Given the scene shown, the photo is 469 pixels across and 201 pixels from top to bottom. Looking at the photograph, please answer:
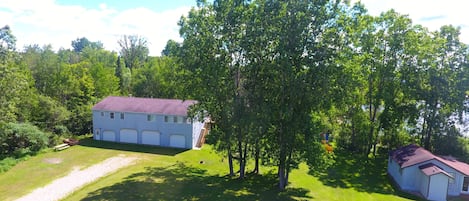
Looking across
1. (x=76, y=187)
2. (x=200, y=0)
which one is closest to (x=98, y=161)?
(x=76, y=187)

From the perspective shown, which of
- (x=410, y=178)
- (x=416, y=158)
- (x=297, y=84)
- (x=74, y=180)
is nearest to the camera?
(x=297, y=84)

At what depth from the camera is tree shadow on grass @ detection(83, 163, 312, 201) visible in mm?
19094

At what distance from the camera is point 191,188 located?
20.8 metres

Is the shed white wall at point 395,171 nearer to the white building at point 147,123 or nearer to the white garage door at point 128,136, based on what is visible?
the white building at point 147,123

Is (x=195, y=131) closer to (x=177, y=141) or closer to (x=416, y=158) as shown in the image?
(x=177, y=141)

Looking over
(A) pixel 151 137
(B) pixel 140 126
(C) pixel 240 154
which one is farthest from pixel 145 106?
(C) pixel 240 154

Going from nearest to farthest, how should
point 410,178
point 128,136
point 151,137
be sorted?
point 410,178
point 151,137
point 128,136

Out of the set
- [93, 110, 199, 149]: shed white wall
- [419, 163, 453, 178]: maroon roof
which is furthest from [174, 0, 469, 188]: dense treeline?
[93, 110, 199, 149]: shed white wall

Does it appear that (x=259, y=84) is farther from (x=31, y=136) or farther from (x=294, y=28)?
(x=31, y=136)

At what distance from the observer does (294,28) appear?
17.4 metres

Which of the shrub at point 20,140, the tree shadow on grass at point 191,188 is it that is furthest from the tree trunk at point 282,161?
the shrub at point 20,140

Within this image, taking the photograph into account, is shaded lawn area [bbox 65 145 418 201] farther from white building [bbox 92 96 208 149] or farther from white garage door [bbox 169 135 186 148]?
white building [bbox 92 96 208 149]

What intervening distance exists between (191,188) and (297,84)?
31.3 ft

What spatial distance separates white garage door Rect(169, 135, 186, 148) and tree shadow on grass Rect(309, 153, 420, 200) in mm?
13029
